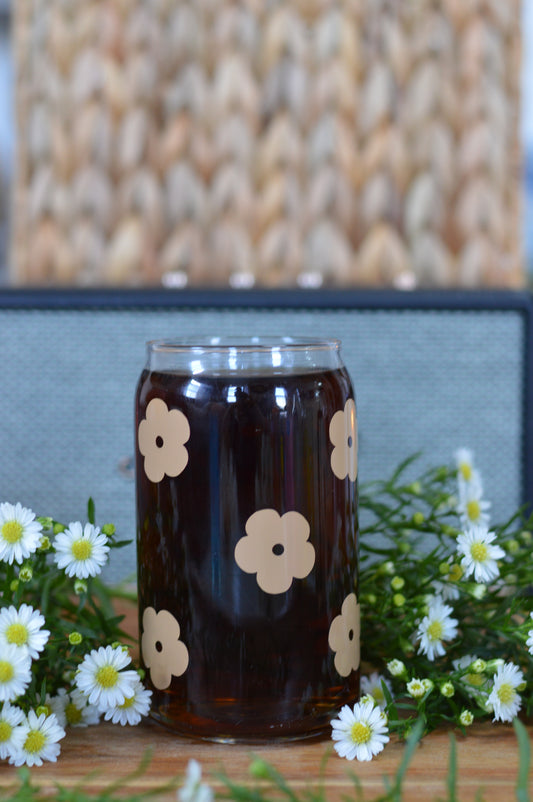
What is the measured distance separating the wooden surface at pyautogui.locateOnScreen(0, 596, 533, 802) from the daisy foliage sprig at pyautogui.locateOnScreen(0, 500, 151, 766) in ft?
0.03

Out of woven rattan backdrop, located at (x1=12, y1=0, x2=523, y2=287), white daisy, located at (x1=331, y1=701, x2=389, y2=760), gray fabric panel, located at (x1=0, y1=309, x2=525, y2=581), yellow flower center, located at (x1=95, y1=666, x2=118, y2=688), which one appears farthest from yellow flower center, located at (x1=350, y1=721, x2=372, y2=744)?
woven rattan backdrop, located at (x1=12, y1=0, x2=523, y2=287)

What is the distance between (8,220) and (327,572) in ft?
2.46

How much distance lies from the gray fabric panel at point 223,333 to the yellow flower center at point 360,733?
0.81 ft

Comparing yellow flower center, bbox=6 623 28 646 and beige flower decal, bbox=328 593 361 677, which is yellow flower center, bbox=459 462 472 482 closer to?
beige flower decal, bbox=328 593 361 677

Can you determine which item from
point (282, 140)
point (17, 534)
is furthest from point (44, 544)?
point (282, 140)

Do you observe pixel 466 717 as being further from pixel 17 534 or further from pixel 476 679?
pixel 17 534

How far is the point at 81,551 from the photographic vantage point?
377 mm

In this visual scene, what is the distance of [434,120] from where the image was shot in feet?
2.26

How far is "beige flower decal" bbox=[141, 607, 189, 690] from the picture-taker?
0.36 meters

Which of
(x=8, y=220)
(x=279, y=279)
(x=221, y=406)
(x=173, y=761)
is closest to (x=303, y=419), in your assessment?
(x=221, y=406)

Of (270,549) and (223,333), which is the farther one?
(223,333)

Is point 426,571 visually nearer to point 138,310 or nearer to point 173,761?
point 173,761

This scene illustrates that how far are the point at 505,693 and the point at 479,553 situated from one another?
6cm

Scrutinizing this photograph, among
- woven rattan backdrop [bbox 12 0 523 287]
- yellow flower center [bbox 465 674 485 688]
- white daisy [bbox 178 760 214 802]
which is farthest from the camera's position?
woven rattan backdrop [bbox 12 0 523 287]
